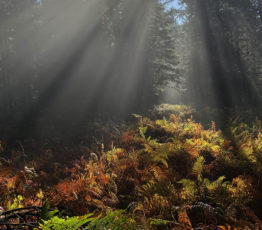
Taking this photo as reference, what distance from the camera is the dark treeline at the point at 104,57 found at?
16688 millimetres

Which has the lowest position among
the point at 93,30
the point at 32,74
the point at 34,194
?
the point at 34,194

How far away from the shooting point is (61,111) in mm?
15711

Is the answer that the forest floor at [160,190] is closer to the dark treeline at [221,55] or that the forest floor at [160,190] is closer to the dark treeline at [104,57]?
the dark treeline at [104,57]

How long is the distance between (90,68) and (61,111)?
4.60m

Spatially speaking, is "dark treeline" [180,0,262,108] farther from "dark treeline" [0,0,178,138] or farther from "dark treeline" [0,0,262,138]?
"dark treeline" [0,0,178,138]

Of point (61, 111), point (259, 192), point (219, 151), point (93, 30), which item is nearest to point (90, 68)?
point (93, 30)

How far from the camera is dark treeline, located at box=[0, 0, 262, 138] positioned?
1669 cm

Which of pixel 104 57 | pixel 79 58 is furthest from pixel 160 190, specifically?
pixel 104 57

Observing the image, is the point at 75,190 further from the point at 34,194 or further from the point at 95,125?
the point at 95,125

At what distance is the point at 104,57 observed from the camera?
1786cm

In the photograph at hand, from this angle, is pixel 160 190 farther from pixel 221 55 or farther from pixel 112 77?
pixel 221 55

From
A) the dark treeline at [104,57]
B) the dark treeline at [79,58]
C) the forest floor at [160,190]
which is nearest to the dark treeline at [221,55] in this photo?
the dark treeline at [104,57]

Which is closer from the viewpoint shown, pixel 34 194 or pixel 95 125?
pixel 34 194

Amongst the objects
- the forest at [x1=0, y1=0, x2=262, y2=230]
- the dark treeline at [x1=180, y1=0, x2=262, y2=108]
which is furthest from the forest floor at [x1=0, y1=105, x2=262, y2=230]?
the dark treeline at [x1=180, y1=0, x2=262, y2=108]
